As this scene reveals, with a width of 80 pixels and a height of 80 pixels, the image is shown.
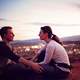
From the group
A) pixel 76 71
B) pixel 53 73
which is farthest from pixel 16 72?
pixel 76 71

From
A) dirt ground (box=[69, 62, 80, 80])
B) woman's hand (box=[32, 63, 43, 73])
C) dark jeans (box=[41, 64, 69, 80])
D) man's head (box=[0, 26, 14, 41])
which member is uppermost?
man's head (box=[0, 26, 14, 41])

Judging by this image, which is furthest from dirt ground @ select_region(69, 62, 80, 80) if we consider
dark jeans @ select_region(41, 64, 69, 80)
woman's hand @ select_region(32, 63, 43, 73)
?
woman's hand @ select_region(32, 63, 43, 73)

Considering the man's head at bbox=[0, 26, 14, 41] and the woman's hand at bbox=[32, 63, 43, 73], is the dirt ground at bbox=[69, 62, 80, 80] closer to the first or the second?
the man's head at bbox=[0, 26, 14, 41]

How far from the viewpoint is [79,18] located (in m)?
4.11

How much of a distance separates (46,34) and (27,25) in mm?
1107

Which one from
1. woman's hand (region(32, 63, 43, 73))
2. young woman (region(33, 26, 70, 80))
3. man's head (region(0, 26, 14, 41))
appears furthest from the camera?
man's head (region(0, 26, 14, 41))

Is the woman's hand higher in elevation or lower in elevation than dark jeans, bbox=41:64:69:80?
higher

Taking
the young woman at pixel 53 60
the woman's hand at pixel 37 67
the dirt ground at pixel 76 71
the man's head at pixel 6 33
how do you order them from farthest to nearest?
the dirt ground at pixel 76 71 < the man's head at pixel 6 33 < the young woman at pixel 53 60 < the woman's hand at pixel 37 67

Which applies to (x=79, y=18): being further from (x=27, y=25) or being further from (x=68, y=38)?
(x=27, y=25)

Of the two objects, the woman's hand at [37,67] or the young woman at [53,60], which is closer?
the woman's hand at [37,67]

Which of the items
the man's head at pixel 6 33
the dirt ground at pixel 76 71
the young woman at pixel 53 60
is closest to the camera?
the young woman at pixel 53 60

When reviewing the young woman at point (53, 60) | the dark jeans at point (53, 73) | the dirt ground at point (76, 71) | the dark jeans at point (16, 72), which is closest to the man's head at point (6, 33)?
the young woman at point (53, 60)

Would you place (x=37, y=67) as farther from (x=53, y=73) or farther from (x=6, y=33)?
(x=6, y=33)

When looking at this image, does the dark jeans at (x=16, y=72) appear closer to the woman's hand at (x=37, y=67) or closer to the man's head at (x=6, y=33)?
the woman's hand at (x=37, y=67)
